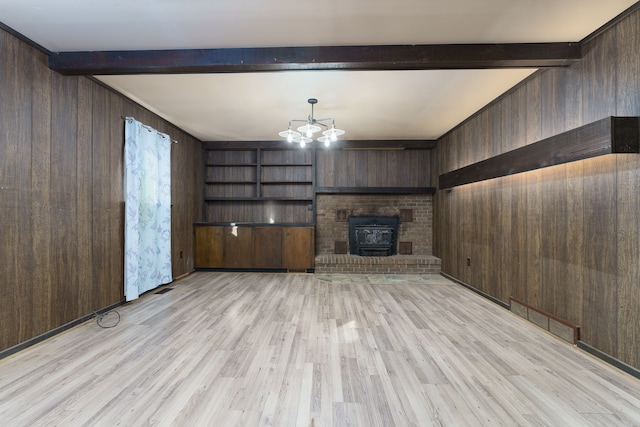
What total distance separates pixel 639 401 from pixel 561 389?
390mm

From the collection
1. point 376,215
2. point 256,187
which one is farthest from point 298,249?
point 376,215

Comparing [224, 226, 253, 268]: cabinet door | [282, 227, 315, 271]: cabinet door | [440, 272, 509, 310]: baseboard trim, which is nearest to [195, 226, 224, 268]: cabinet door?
[224, 226, 253, 268]: cabinet door

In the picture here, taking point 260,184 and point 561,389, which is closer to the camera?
point 561,389

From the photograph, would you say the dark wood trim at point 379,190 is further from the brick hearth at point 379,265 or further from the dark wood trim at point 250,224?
the brick hearth at point 379,265

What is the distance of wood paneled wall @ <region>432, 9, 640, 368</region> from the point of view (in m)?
2.00

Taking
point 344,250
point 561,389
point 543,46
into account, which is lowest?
point 561,389

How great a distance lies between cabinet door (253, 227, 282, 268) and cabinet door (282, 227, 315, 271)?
118 mm

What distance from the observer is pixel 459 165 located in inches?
182

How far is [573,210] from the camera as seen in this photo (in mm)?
2451

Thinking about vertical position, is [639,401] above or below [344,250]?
below

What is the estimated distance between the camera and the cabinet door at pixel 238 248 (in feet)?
18.2

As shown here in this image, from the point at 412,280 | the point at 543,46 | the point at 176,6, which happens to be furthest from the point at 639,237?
the point at 176,6

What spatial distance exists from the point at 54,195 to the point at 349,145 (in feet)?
14.8

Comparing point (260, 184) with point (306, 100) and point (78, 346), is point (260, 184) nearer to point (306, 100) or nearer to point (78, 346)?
point (306, 100)
